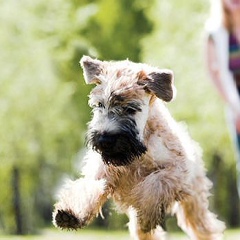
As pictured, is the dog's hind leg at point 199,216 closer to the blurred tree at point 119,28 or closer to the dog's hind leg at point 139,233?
the dog's hind leg at point 139,233

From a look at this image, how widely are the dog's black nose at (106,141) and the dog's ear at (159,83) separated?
0.53 meters

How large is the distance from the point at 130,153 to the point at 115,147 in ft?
0.51

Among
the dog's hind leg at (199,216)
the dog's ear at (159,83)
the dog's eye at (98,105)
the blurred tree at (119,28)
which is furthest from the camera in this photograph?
the blurred tree at (119,28)

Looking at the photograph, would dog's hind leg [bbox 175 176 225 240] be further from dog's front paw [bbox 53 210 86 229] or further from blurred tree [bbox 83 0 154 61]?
blurred tree [bbox 83 0 154 61]

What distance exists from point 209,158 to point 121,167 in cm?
2202

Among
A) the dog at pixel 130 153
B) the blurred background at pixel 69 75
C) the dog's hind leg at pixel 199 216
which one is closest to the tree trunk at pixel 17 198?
the blurred background at pixel 69 75

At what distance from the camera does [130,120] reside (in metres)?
6.21

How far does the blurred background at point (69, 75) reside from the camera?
24.8 meters

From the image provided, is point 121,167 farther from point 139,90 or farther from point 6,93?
point 6,93

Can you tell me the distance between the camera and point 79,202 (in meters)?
6.20

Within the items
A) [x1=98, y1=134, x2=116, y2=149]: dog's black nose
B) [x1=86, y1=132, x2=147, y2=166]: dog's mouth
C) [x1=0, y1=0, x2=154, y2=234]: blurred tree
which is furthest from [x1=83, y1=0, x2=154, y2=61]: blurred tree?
[x1=98, y1=134, x2=116, y2=149]: dog's black nose

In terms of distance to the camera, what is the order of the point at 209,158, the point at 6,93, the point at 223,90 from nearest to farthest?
the point at 223,90, the point at 6,93, the point at 209,158

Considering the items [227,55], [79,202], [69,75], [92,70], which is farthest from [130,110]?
[69,75]

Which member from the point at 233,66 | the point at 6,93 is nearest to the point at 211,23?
the point at 233,66
